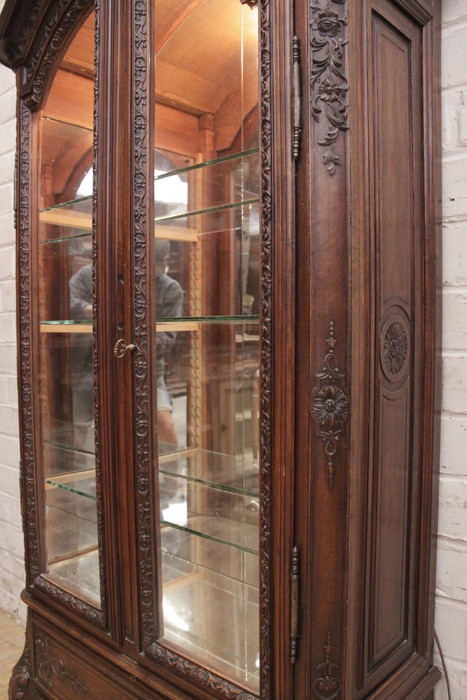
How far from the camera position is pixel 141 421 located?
99 centimetres

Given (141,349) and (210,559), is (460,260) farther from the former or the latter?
(210,559)

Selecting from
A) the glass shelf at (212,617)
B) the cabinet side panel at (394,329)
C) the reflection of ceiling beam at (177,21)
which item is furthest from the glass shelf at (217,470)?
the reflection of ceiling beam at (177,21)

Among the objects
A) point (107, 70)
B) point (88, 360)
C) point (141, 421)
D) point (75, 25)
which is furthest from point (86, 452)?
point (75, 25)

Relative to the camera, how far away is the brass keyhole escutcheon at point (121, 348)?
985 mm

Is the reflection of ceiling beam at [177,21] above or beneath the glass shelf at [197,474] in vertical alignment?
above

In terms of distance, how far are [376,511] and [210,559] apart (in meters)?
0.45

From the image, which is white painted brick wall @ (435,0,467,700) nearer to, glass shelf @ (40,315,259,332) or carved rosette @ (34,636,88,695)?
glass shelf @ (40,315,259,332)

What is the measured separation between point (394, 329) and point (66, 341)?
771 millimetres

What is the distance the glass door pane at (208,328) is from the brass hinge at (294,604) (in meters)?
0.11

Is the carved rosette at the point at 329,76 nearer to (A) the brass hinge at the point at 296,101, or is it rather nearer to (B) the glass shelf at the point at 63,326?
(A) the brass hinge at the point at 296,101

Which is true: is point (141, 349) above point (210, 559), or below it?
above

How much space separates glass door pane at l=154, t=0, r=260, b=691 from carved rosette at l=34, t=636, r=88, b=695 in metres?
0.31

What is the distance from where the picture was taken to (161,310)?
105 cm

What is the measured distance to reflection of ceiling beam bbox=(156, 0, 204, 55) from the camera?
0.99 metres
